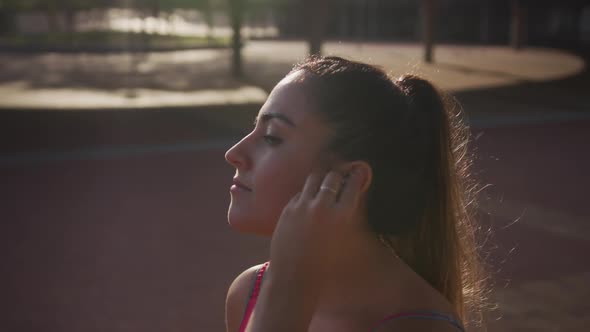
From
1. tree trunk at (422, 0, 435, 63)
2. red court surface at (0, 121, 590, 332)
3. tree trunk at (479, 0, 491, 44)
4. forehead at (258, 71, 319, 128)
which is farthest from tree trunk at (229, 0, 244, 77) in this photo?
tree trunk at (479, 0, 491, 44)

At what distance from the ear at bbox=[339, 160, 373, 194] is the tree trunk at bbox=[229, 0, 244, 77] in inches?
764

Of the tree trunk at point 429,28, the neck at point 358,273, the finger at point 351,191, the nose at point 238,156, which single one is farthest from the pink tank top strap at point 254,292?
the tree trunk at point 429,28

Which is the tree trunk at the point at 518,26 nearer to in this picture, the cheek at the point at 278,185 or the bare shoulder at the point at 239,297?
the bare shoulder at the point at 239,297

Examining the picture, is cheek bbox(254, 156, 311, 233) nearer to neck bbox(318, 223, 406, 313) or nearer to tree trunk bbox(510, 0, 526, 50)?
neck bbox(318, 223, 406, 313)

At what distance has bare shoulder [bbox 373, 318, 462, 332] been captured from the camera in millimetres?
1509

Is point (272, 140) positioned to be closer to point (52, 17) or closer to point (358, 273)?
point (358, 273)

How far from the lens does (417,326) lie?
1.51 m

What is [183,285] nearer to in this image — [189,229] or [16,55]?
[189,229]

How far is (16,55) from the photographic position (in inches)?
1196

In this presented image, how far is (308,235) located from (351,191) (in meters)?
0.13

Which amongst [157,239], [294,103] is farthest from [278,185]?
[157,239]

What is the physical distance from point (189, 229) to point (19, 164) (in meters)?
3.56

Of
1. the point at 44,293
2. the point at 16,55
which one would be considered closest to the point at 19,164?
the point at 44,293

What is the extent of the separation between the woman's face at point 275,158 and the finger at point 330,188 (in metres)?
0.11
